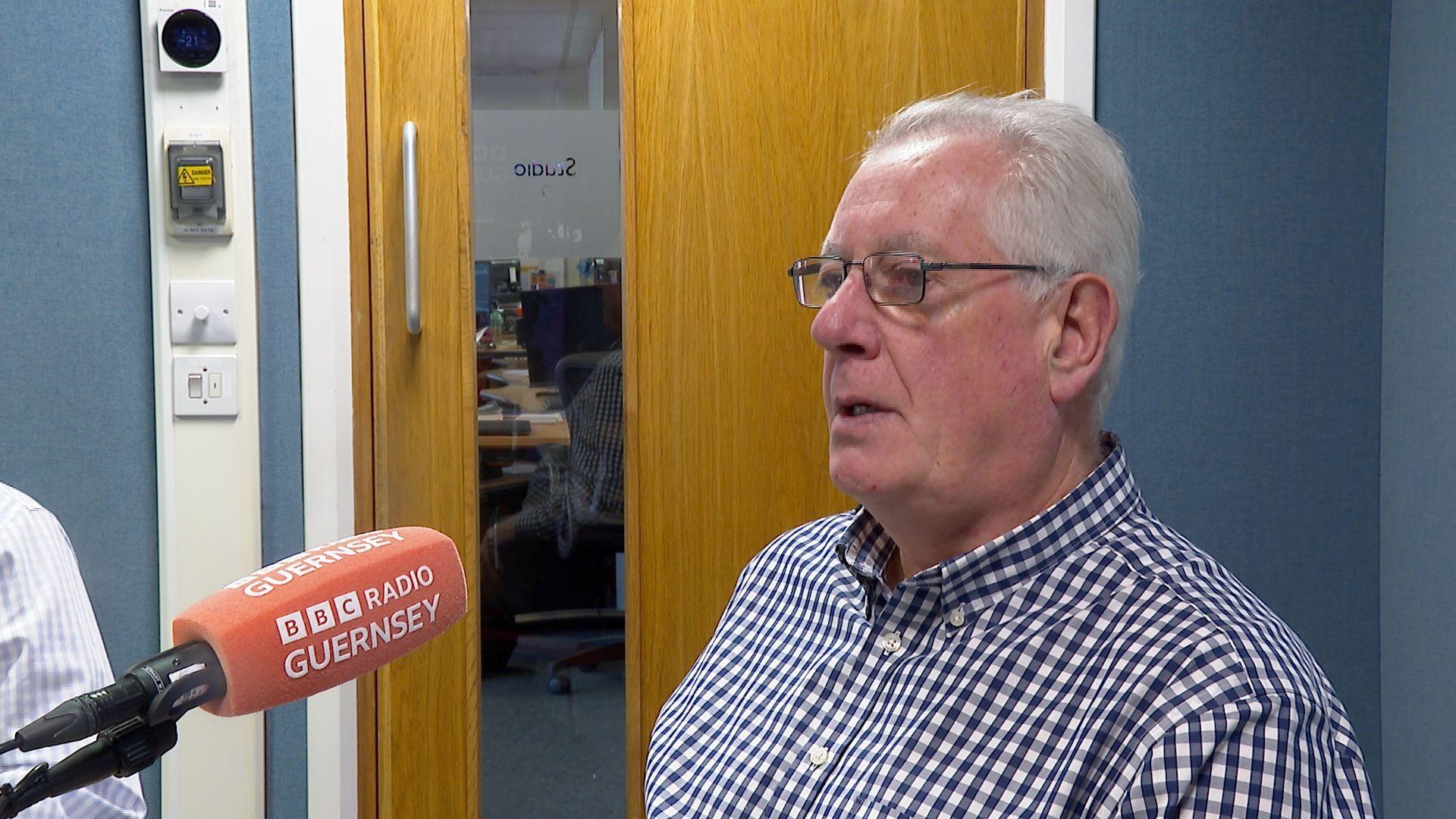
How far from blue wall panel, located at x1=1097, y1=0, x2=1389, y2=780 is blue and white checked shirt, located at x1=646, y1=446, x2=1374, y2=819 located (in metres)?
1.02

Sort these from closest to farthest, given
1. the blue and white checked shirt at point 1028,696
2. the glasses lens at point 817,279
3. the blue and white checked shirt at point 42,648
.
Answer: the blue and white checked shirt at point 1028,696
the blue and white checked shirt at point 42,648
the glasses lens at point 817,279

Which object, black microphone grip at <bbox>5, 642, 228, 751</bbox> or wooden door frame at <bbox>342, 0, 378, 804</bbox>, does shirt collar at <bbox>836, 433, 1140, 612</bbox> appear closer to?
black microphone grip at <bbox>5, 642, 228, 751</bbox>

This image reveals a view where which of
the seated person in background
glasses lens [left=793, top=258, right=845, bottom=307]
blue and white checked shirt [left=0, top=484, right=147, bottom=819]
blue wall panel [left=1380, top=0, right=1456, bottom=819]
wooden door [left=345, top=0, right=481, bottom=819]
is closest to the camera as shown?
blue and white checked shirt [left=0, top=484, right=147, bottom=819]

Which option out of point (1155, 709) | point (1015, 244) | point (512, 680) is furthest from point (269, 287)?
point (1155, 709)

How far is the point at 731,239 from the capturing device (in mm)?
1990

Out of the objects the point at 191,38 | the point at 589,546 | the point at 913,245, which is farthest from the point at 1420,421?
the point at 191,38

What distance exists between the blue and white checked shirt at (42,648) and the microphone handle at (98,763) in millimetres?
507

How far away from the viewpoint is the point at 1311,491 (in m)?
1.98

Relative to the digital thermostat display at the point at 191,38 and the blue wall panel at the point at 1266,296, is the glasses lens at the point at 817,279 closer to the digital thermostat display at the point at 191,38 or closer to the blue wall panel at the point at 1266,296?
the blue wall panel at the point at 1266,296

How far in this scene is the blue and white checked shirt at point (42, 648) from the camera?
0.97 meters

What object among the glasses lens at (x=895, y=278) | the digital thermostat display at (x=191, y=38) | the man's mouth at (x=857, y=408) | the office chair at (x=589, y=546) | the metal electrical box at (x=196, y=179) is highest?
the digital thermostat display at (x=191, y=38)

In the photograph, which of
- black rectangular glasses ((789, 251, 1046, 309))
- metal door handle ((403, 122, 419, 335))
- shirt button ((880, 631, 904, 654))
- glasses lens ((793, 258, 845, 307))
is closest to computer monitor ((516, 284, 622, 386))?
metal door handle ((403, 122, 419, 335))

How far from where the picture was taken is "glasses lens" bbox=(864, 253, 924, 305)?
1.04m

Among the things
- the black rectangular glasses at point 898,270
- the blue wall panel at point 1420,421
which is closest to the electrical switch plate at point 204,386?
the black rectangular glasses at point 898,270
